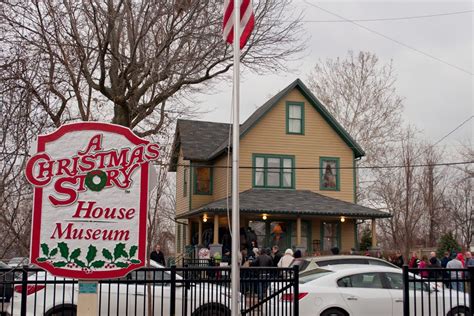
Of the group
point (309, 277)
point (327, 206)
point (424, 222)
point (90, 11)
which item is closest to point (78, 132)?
point (309, 277)

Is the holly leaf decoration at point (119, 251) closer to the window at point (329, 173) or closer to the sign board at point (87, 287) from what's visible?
the sign board at point (87, 287)

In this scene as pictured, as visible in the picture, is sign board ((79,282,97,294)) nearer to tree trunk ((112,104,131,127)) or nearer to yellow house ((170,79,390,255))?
tree trunk ((112,104,131,127))

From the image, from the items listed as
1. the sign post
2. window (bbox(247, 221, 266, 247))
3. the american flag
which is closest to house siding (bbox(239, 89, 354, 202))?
window (bbox(247, 221, 266, 247))

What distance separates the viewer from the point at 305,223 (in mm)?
29781

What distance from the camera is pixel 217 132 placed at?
113 feet

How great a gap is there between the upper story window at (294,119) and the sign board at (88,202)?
78.1 feet

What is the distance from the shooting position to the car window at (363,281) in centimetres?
1241

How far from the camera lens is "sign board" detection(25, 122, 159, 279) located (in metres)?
6.64

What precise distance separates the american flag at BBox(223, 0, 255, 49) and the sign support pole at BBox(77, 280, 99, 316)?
3520mm

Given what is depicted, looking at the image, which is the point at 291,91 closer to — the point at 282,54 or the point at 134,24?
the point at 282,54

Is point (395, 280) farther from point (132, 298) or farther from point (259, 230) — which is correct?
point (259, 230)

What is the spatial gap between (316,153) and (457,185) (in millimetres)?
31877

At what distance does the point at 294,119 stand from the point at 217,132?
5.60 meters

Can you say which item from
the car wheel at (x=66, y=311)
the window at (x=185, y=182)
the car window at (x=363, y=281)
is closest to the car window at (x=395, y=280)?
the car window at (x=363, y=281)
